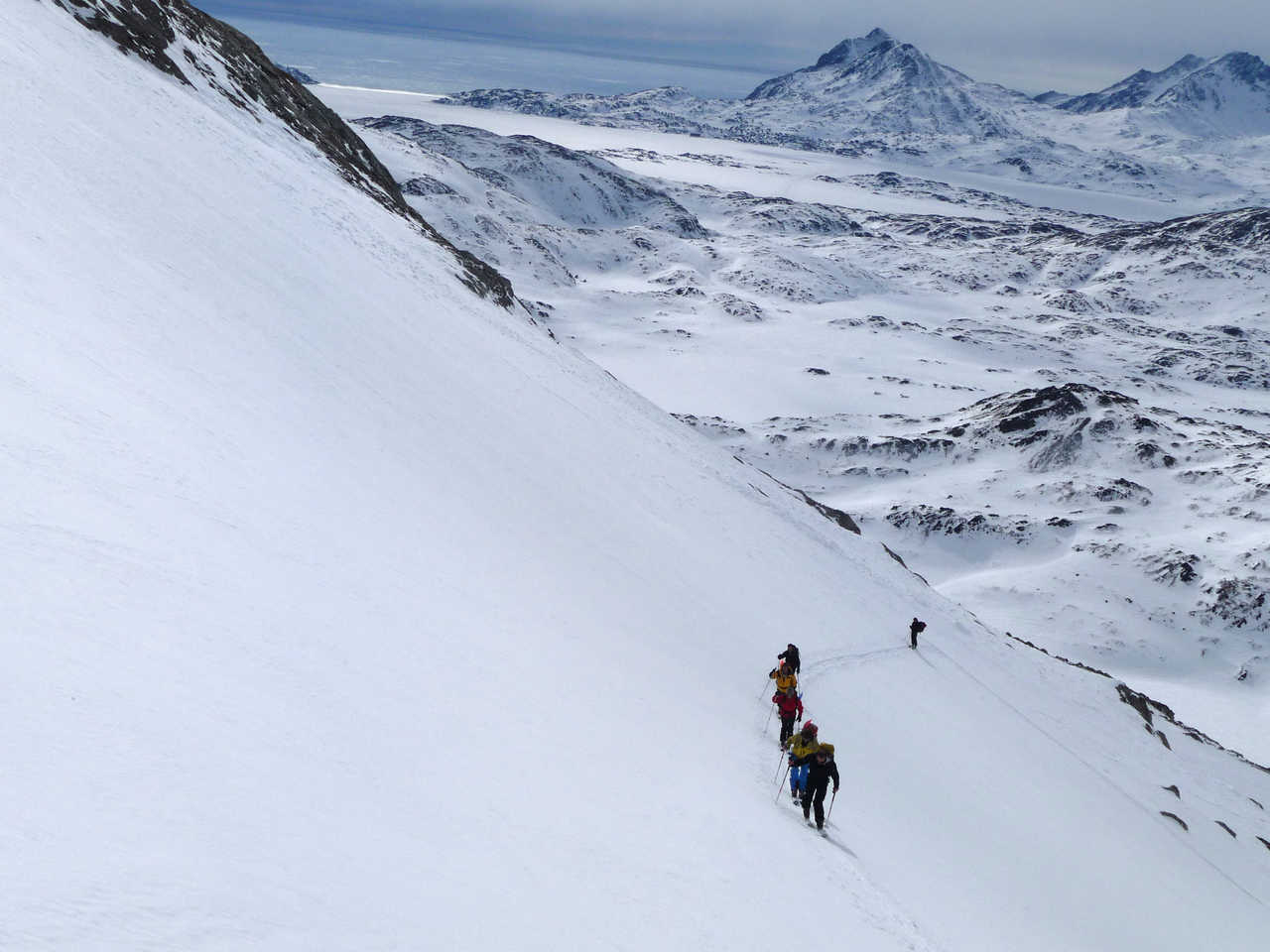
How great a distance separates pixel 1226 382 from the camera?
6407 inches

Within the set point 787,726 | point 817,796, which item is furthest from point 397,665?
point 787,726

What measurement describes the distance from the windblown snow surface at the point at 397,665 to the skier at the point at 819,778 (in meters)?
0.42

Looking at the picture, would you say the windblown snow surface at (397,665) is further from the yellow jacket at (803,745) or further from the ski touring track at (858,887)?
the yellow jacket at (803,745)

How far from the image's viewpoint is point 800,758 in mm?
13992

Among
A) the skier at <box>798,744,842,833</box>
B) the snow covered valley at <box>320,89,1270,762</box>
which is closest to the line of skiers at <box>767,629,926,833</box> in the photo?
the skier at <box>798,744,842,833</box>

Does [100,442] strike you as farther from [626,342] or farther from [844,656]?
[626,342]

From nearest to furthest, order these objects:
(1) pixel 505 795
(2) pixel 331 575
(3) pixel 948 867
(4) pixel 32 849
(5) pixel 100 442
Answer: (4) pixel 32 849
(1) pixel 505 795
(5) pixel 100 442
(2) pixel 331 575
(3) pixel 948 867

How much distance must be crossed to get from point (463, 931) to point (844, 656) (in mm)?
21563

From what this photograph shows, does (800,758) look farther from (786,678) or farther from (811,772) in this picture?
(786,678)

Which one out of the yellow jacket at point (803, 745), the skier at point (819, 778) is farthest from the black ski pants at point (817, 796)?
the yellow jacket at point (803, 745)

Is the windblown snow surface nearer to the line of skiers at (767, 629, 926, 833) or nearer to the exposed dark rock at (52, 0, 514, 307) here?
the line of skiers at (767, 629, 926, 833)

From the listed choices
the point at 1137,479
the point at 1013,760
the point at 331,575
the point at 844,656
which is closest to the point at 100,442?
the point at 331,575

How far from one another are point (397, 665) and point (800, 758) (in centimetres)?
733

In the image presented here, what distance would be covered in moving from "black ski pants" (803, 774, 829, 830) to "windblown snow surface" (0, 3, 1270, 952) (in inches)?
14.4
